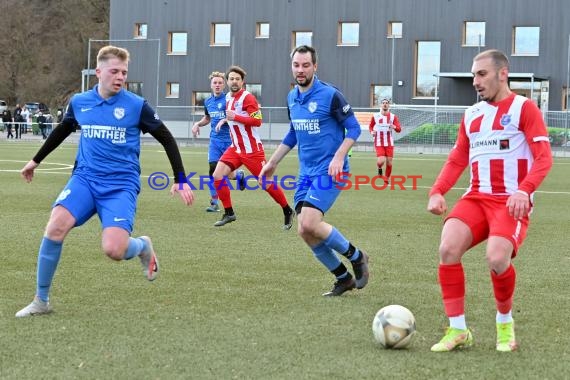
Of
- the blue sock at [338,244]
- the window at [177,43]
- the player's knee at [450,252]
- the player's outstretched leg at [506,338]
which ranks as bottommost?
the player's outstretched leg at [506,338]

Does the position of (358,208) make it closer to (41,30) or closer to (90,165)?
(90,165)

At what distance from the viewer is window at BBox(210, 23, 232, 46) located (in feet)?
173

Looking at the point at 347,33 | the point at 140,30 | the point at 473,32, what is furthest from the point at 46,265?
the point at 140,30

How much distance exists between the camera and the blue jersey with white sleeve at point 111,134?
6812 mm

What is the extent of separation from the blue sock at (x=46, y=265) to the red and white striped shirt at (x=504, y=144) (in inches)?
104

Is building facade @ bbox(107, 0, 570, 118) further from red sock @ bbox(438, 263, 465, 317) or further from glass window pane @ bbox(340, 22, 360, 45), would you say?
red sock @ bbox(438, 263, 465, 317)

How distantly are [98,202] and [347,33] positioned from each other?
4507 centimetres

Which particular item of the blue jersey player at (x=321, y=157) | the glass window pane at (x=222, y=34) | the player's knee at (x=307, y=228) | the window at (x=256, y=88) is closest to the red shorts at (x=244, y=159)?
the blue jersey player at (x=321, y=157)

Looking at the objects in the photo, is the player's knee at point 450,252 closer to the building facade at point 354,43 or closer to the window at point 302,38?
the building facade at point 354,43

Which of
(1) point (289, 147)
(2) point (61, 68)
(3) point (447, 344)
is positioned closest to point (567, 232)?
(1) point (289, 147)

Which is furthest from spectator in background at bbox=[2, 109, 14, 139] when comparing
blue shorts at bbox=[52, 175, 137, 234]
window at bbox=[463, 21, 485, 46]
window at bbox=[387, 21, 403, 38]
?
blue shorts at bbox=[52, 175, 137, 234]

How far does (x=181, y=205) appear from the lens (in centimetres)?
1560

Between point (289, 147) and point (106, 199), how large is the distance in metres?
2.25

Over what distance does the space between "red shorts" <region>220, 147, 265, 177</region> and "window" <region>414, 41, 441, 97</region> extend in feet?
120
